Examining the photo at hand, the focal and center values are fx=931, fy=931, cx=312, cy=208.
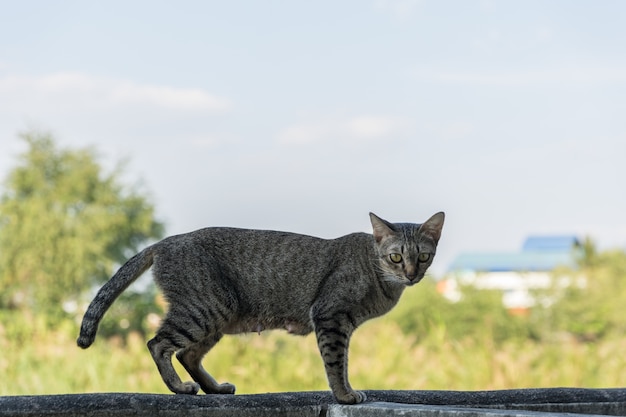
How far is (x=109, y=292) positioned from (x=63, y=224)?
17.9 meters

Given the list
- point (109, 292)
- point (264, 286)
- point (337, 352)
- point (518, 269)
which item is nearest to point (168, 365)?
point (109, 292)

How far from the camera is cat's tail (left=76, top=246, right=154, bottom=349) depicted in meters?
4.22

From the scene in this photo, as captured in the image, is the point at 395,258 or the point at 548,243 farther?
the point at 548,243

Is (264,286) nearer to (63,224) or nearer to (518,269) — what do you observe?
(63,224)

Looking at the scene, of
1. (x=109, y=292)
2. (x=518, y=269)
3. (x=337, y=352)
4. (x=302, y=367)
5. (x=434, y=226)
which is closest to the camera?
(x=337, y=352)

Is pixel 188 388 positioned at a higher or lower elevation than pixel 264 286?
lower

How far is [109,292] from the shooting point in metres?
4.31

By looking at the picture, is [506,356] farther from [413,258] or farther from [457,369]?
[413,258]

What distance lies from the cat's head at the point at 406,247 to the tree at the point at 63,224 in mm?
16957

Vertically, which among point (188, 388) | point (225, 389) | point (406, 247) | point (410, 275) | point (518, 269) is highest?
point (406, 247)

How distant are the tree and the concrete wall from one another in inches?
663

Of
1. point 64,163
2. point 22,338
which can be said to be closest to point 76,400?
point 22,338

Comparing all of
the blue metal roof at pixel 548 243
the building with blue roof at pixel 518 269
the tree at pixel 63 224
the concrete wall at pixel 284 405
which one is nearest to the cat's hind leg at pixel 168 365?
the concrete wall at pixel 284 405

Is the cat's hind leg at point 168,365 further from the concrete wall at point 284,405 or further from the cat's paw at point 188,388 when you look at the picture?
the concrete wall at point 284,405
